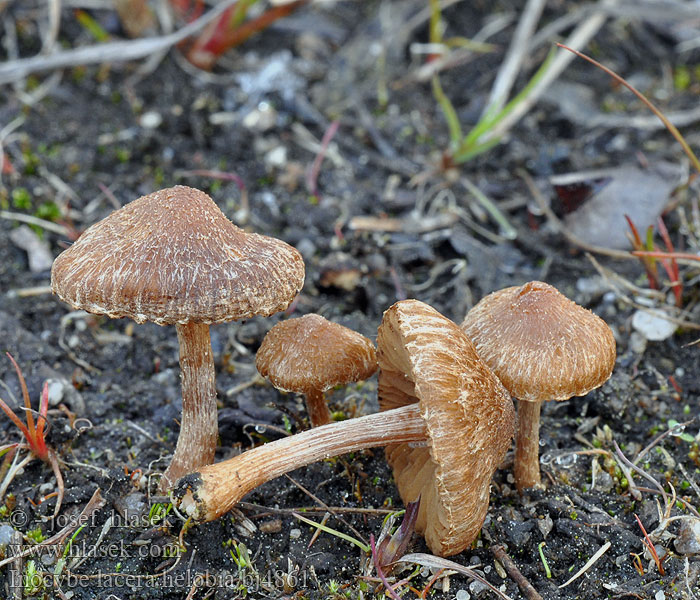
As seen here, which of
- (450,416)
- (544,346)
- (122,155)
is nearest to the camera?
(450,416)

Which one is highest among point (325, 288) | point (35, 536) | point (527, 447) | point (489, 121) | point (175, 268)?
point (175, 268)

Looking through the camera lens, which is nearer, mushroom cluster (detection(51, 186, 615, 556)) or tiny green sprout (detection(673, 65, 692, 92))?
mushroom cluster (detection(51, 186, 615, 556))

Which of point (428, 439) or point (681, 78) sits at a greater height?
point (428, 439)

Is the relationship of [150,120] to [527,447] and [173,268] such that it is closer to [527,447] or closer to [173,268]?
[173,268]

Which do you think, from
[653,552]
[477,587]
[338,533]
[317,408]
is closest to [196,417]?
[317,408]

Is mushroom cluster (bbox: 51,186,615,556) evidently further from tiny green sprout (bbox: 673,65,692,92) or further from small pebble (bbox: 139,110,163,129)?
tiny green sprout (bbox: 673,65,692,92)

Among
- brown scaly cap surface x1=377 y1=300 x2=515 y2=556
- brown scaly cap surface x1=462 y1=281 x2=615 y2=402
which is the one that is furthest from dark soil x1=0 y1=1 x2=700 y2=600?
brown scaly cap surface x1=462 y1=281 x2=615 y2=402

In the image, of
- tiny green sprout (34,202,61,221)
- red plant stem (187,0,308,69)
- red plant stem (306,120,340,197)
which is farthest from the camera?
red plant stem (187,0,308,69)

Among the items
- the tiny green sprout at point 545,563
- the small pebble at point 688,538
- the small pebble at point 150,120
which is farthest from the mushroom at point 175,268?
the small pebble at point 150,120

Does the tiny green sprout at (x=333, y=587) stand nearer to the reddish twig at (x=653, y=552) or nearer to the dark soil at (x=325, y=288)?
the dark soil at (x=325, y=288)
